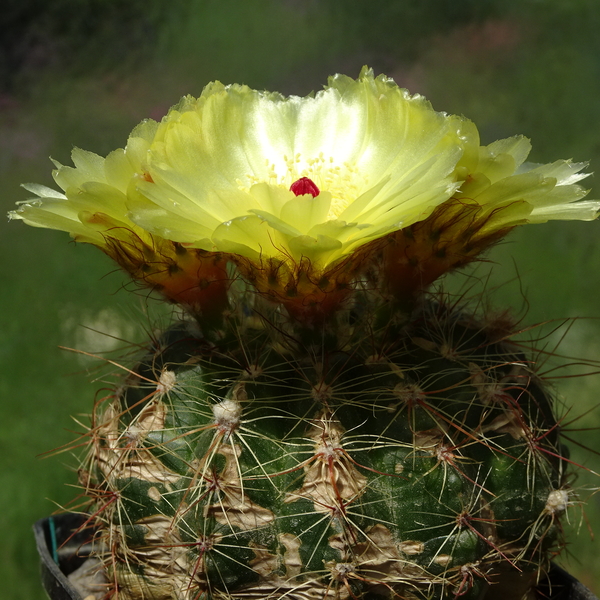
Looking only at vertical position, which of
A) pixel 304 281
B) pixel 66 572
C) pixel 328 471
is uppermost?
pixel 304 281

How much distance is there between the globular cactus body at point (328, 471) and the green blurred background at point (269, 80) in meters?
1.13

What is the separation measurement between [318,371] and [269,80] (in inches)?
61.2

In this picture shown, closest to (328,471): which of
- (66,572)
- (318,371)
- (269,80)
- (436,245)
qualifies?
(318,371)

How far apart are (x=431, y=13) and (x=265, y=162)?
152 centimetres

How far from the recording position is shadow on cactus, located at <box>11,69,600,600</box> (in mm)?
494

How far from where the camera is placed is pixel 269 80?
1957mm

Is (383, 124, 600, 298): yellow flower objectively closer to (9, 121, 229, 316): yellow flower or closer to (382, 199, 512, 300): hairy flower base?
(382, 199, 512, 300): hairy flower base

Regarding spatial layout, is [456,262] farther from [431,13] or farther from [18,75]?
[18,75]

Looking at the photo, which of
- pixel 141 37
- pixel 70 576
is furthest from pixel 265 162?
pixel 141 37

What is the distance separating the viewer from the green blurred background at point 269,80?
67.6 inches

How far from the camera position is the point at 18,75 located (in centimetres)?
191

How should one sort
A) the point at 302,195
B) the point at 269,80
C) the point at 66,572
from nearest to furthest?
the point at 302,195
the point at 66,572
the point at 269,80

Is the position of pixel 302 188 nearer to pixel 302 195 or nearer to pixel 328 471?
pixel 302 195

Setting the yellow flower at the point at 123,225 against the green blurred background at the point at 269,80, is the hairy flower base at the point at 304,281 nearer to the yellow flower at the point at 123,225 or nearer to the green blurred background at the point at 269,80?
the yellow flower at the point at 123,225
